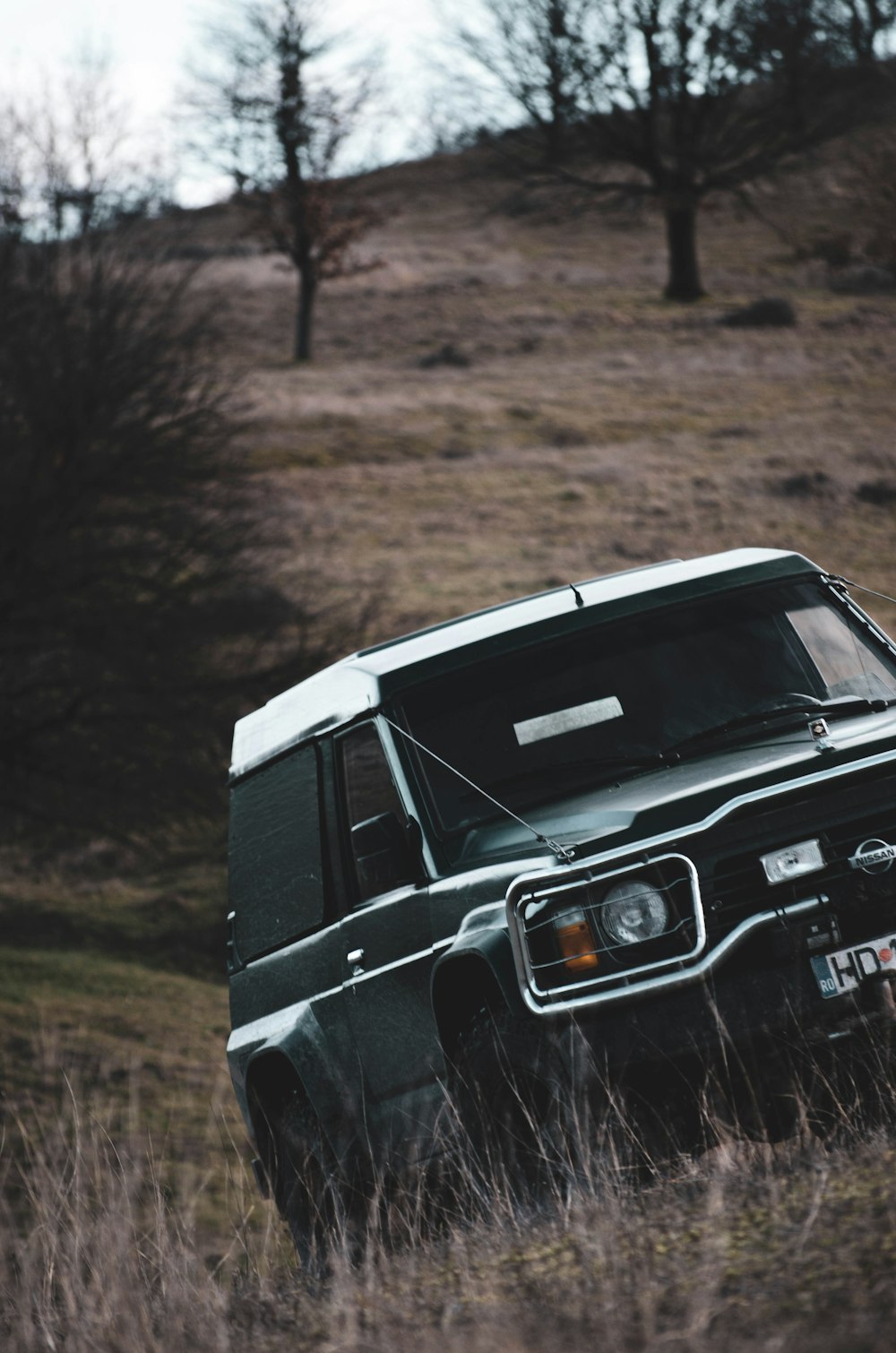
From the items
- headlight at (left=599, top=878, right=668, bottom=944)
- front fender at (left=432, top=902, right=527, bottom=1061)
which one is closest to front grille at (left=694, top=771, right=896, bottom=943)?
headlight at (left=599, top=878, right=668, bottom=944)

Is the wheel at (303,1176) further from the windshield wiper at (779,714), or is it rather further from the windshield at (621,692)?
the windshield wiper at (779,714)

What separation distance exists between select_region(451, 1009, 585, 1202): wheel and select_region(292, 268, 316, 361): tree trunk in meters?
49.3

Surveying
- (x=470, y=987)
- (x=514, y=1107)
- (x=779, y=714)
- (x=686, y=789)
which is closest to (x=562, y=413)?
(x=779, y=714)

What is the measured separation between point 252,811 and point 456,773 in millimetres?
1726

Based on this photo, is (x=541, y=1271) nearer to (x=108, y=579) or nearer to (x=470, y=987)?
(x=470, y=987)

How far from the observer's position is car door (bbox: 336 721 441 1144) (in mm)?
5297

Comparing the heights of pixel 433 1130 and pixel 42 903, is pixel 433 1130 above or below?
above

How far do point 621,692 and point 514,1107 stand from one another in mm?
1581

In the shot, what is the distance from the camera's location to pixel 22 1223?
11.4 m

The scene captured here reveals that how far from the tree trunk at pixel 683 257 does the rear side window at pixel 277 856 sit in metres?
49.4

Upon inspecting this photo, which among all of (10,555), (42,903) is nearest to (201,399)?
(10,555)

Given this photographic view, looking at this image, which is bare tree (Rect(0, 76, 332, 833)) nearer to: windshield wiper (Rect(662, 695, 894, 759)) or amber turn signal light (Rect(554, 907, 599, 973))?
windshield wiper (Rect(662, 695, 894, 759))

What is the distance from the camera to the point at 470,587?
2777cm

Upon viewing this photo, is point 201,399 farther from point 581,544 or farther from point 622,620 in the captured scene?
point 581,544
